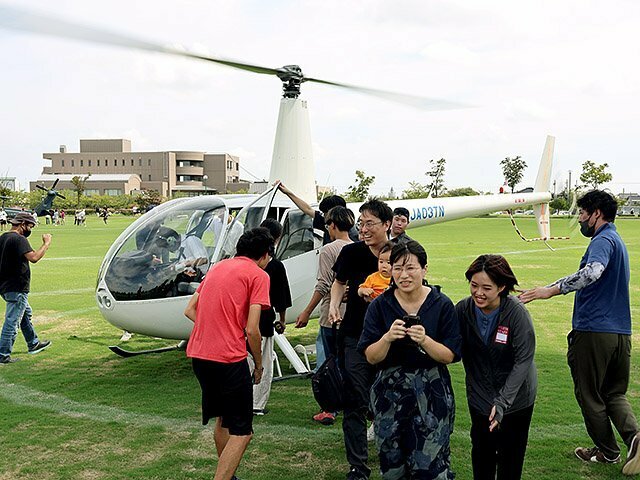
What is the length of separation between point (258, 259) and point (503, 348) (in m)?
1.64

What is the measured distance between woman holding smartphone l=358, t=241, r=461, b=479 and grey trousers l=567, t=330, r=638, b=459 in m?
1.65

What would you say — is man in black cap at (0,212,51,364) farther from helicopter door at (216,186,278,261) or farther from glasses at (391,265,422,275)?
glasses at (391,265,422,275)

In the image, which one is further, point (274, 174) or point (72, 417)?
point (274, 174)

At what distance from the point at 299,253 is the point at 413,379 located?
3763 millimetres

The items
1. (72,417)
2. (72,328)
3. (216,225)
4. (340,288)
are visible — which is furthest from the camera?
(72,328)

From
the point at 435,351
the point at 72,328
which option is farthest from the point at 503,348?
the point at 72,328

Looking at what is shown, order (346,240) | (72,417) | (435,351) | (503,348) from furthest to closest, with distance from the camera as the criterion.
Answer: (72,417) < (346,240) < (503,348) < (435,351)

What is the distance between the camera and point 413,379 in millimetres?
3211

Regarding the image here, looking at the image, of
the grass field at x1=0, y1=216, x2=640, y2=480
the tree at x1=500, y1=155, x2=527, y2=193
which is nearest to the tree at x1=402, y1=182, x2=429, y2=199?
the tree at x1=500, y1=155, x2=527, y2=193

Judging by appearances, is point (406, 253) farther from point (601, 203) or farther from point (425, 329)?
point (601, 203)

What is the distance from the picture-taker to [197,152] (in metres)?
111

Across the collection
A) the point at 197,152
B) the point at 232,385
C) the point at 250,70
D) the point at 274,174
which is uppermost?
the point at 197,152

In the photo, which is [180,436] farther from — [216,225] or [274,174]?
[274,174]

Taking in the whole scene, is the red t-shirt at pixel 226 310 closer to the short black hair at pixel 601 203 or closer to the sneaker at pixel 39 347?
the short black hair at pixel 601 203
